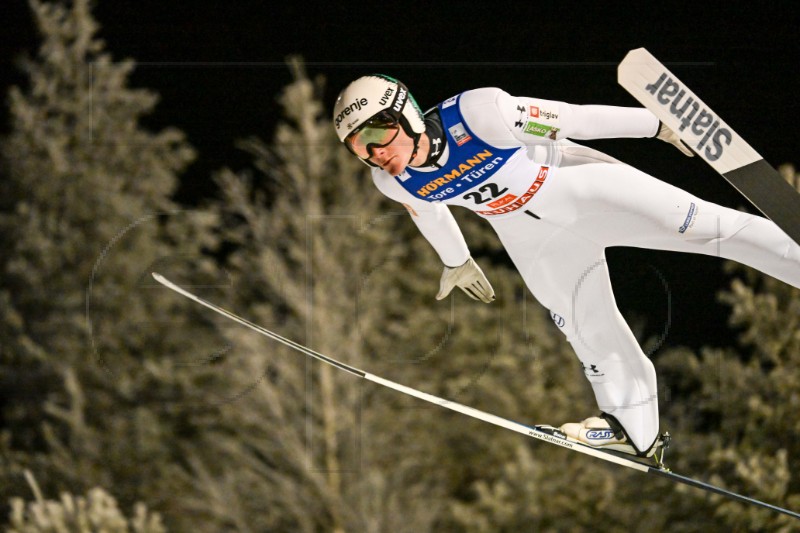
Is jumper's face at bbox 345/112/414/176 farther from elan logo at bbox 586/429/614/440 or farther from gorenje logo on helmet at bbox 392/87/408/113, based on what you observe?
elan logo at bbox 586/429/614/440

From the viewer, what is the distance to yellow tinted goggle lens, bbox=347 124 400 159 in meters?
3.07

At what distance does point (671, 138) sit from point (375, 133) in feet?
3.04

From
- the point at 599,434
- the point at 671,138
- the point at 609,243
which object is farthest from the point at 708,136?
the point at 599,434

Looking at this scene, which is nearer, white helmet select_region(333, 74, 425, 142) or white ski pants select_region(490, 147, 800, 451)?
white helmet select_region(333, 74, 425, 142)

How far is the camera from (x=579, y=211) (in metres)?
3.19

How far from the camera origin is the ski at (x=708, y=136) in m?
3.16

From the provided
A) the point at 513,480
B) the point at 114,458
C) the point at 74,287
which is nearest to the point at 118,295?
the point at 74,287

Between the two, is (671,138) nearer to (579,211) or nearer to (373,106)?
(579,211)

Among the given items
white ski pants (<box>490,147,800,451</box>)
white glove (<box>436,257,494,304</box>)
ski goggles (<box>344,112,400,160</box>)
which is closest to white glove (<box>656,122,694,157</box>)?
white ski pants (<box>490,147,800,451</box>)

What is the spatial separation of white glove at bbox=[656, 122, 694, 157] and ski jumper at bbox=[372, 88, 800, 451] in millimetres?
39

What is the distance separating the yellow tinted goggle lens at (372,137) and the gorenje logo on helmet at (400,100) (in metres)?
0.05

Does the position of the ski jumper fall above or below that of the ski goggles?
below

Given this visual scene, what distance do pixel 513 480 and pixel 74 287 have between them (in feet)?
12.0

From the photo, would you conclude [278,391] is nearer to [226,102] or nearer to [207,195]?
[207,195]
